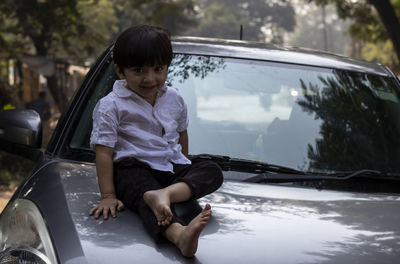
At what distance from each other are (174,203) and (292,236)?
1.67 ft

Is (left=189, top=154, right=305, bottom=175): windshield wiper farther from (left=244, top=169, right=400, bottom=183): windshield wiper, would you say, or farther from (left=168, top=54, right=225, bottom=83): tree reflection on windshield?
(left=168, top=54, right=225, bottom=83): tree reflection on windshield

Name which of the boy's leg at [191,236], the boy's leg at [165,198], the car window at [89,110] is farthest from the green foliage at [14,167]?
the boy's leg at [191,236]

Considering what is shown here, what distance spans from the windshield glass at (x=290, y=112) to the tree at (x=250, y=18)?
54.3 meters

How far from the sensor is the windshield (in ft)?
10.2

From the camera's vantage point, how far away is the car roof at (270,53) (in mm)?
3520

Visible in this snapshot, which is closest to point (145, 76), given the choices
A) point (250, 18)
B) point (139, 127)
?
point (139, 127)

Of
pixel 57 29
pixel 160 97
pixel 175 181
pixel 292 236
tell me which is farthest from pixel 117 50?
pixel 57 29

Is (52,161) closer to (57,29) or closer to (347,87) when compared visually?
(347,87)

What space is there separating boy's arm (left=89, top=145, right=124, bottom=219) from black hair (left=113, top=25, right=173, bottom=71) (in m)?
0.35

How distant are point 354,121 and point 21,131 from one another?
5.39ft

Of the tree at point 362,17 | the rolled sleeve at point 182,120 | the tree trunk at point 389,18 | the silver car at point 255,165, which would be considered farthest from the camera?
the tree at point 362,17

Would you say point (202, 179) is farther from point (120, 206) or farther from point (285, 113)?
point (285, 113)

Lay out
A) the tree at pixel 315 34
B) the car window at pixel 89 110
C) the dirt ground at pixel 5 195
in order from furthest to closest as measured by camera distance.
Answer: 1. the tree at pixel 315 34
2. the dirt ground at pixel 5 195
3. the car window at pixel 89 110

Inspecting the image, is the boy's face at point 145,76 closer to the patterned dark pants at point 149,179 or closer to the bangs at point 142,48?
the bangs at point 142,48
